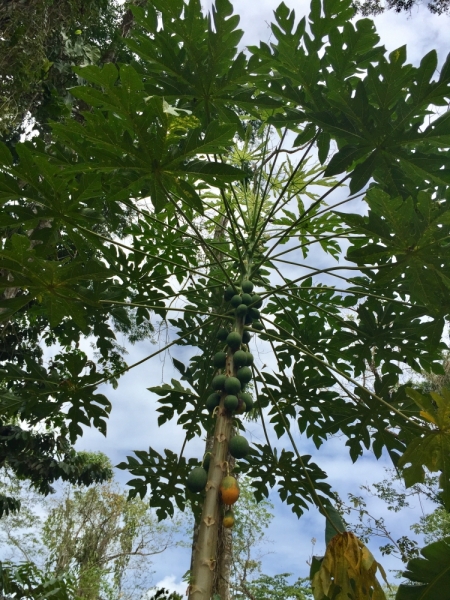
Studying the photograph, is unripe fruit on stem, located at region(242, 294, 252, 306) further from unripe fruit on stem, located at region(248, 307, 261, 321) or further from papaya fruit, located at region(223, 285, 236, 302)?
papaya fruit, located at region(223, 285, 236, 302)

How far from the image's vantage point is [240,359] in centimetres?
243

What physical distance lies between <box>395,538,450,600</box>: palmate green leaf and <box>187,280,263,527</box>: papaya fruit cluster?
750 mm

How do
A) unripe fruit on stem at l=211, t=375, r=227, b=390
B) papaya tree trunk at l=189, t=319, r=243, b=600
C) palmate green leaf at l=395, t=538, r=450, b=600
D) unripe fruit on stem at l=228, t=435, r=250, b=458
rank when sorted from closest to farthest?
1. papaya tree trunk at l=189, t=319, r=243, b=600
2. palmate green leaf at l=395, t=538, r=450, b=600
3. unripe fruit on stem at l=228, t=435, r=250, b=458
4. unripe fruit on stem at l=211, t=375, r=227, b=390

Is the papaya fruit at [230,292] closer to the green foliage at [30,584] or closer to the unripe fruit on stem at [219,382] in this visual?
the unripe fruit on stem at [219,382]

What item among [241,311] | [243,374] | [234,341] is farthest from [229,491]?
[241,311]

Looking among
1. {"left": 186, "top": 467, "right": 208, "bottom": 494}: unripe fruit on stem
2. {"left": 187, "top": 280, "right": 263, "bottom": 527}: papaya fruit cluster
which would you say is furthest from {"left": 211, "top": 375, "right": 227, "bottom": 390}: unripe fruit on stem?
{"left": 186, "top": 467, "right": 208, "bottom": 494}: unripe fruit on stem

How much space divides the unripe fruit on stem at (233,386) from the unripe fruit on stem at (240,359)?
13cm

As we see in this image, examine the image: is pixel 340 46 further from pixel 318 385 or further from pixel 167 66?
pixel 318 385

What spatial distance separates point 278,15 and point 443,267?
160cm

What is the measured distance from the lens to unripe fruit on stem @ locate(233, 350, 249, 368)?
2426mm

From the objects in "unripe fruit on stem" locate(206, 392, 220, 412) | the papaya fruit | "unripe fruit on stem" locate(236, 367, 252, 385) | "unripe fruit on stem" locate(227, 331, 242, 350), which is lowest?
"unripe fruit on stem" locate(206, 392, 220, 412)

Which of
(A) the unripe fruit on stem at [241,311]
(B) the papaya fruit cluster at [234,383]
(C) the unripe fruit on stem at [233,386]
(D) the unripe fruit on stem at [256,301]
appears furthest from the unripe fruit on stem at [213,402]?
(D) the unripe fruit on stem at [256,301]

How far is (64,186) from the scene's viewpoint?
2.31 metres

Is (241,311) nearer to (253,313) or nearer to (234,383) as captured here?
(253,313)
